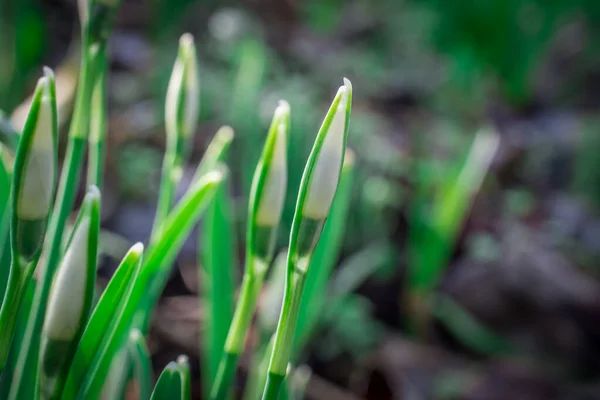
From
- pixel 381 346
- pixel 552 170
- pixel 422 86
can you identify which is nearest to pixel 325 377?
pixel 381 346

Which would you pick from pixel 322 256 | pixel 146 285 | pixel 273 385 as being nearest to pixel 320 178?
pixel 273 385

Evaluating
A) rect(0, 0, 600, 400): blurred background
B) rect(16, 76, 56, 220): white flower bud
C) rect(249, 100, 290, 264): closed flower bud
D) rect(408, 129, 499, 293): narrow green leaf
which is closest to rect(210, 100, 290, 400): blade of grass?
rect(249, 100, 290, 264): closed flower bud

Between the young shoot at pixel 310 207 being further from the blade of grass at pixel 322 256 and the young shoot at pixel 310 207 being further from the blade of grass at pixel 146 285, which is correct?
the blade of grass at pixel 322 256

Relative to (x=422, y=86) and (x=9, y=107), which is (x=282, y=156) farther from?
(x=422, y=86)

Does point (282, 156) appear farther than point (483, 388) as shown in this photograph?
A: No

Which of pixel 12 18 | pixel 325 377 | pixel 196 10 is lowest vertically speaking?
pixel 325 377

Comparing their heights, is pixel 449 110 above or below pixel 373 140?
above

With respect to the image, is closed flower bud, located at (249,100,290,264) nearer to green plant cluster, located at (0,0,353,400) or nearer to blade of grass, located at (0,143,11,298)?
green plant cluster, located at (0,0,353,400)
